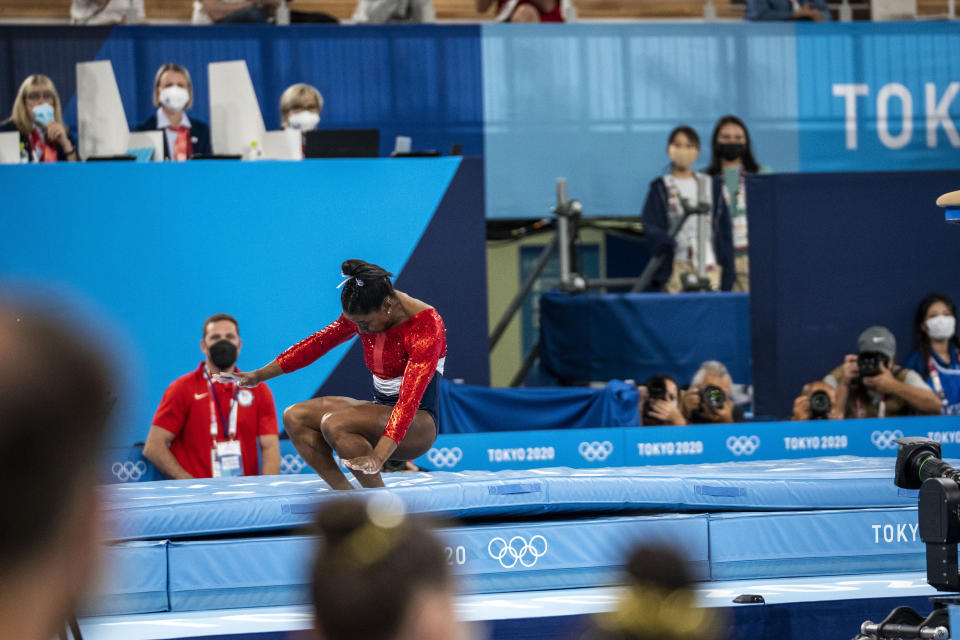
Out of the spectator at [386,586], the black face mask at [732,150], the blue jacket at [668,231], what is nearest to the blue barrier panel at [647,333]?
the blue jacket at [668,231]

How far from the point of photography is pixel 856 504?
15.9 feet

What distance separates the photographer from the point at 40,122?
6766 millimetres

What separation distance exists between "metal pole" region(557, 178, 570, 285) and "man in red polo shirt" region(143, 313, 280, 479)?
2550 millimetres

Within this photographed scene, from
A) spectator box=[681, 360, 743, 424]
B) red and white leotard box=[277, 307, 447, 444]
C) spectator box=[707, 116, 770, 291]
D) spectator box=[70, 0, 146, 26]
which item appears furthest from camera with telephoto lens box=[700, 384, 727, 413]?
spectator box=[70, 0, 146, 26]

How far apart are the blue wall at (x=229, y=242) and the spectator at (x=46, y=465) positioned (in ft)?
18.7

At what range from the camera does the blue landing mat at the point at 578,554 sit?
438cm

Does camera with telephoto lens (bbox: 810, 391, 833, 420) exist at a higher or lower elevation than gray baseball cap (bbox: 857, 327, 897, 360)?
lower

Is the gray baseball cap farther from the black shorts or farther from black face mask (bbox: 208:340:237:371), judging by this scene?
black face mask (bbox: 208:340:237:371)

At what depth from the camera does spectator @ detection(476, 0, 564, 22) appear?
8641 millimetres

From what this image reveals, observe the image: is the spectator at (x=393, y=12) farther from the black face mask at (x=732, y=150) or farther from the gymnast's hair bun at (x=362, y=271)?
the gymnast's hair bun at (x=362, y=271)

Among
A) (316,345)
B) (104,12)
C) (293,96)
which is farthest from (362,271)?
(104,12)

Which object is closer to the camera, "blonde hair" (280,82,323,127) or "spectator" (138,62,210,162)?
"spectator" (138,62,210,162)

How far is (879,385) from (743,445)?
3.00 feet

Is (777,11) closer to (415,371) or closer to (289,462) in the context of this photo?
(289,462)
